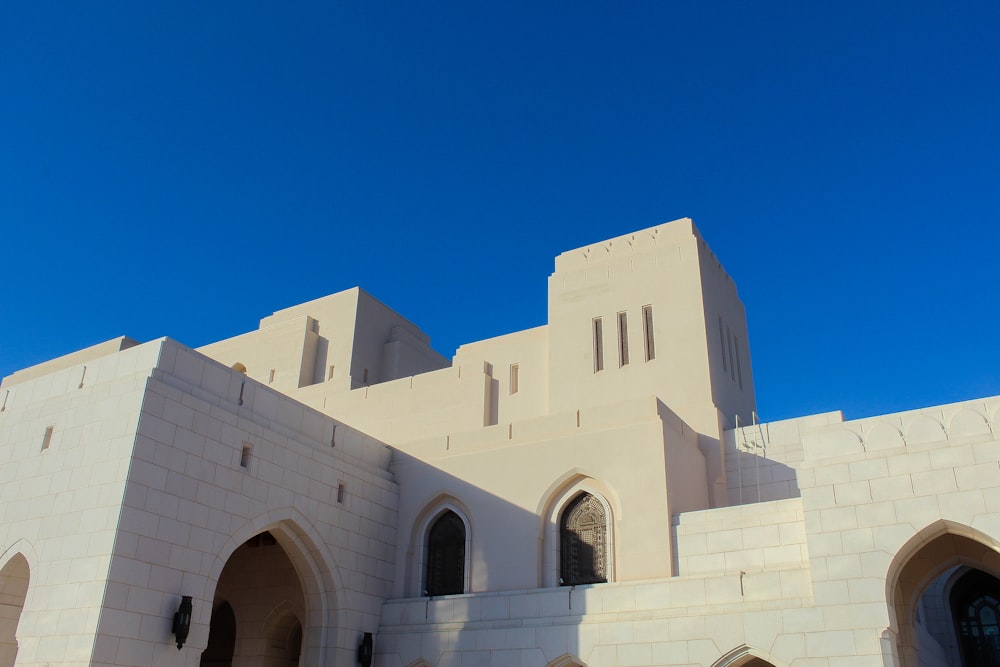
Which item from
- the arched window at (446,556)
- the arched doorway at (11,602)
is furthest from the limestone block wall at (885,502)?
the arched doorway at (11,602)

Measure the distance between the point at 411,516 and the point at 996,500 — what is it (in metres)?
10.5

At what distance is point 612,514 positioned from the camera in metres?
15.5

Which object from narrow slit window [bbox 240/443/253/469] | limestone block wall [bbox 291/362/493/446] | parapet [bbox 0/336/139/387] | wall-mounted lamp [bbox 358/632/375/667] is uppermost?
parapet [bbox 0/336/139/387]

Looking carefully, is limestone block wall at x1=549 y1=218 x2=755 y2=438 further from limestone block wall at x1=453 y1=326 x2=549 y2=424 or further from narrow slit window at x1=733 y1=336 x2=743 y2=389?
limestone block wall at x1=453 y1=326 x2=549 y2=424

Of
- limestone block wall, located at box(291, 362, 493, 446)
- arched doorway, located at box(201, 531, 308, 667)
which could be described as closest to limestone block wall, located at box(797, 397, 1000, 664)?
arched doorway, located at box(201, 531, 308, 667)

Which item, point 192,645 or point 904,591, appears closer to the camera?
point 192,645

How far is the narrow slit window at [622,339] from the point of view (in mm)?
21169

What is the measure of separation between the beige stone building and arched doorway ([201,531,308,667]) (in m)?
0.05

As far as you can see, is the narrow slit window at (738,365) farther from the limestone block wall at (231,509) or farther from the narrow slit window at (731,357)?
the limestone block wall at (231,509)

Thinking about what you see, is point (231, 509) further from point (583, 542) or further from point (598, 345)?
point (598, 345)

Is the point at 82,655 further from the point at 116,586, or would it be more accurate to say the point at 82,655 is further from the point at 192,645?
the point at 192,645

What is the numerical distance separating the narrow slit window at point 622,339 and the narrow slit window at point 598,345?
0.47 metres

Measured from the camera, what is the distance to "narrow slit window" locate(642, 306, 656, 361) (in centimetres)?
2084

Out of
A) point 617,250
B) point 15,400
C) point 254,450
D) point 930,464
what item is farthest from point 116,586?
point 617,250
